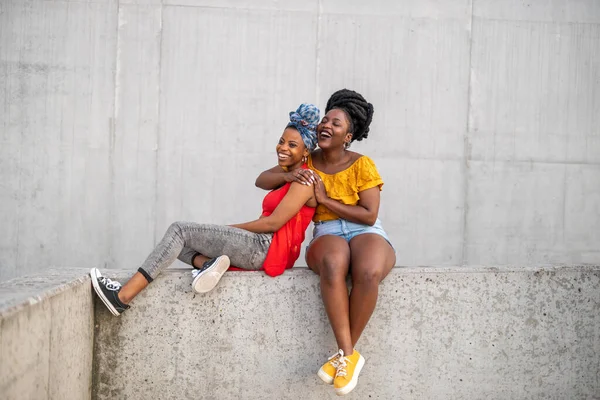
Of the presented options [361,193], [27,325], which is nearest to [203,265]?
[361,193]

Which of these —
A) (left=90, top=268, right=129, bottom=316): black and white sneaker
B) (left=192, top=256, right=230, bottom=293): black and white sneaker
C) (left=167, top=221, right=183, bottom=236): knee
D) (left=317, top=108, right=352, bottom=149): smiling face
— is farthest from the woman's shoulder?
(left=90, top=268, right=129, bottom=316): black and white sneaker

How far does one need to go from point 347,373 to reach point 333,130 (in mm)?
1308

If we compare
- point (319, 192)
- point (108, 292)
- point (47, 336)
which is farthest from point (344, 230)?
point (47, 336)

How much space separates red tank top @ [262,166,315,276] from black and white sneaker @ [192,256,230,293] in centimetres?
24

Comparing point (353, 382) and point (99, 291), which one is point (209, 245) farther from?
point (353, 382)

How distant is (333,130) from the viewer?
13.2ft

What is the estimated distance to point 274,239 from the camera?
3861 mm

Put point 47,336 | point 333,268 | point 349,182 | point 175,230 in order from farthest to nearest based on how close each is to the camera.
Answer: point 349,182 < point 175,230 < point 333,268 < point 47,336

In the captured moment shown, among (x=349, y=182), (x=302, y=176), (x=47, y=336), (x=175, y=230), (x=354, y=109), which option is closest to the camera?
(x=47, y=336)

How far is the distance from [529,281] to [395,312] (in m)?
0.77

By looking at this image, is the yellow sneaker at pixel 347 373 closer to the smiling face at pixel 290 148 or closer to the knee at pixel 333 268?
the knee at pixel 333 268

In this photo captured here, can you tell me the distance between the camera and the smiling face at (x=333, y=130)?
4.03m

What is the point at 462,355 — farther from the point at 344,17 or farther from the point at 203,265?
the point at 344,17

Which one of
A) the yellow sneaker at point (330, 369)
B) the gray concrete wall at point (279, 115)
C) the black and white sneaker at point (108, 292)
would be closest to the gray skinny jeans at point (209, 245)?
the black and white sneaker at point (108, 292)
